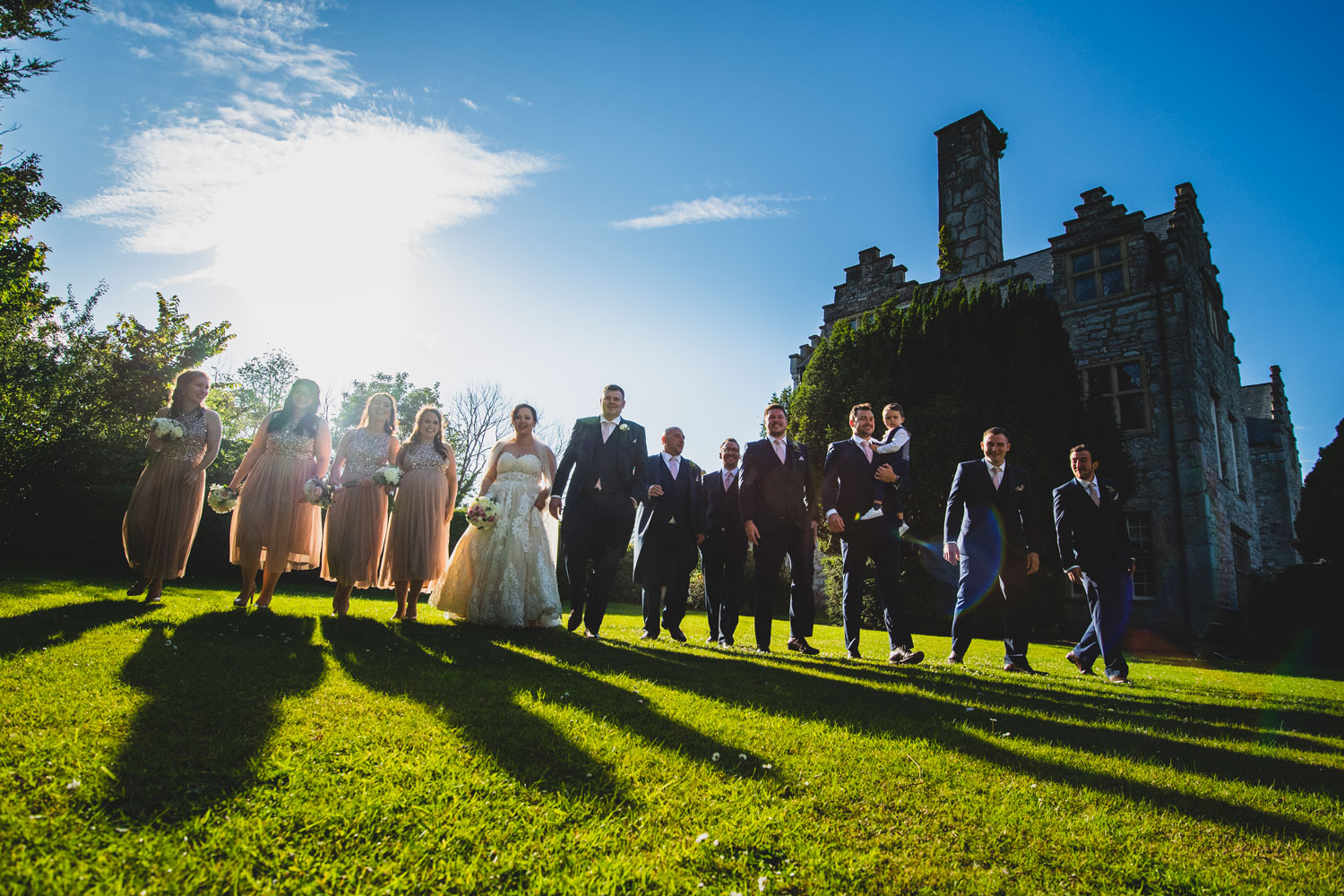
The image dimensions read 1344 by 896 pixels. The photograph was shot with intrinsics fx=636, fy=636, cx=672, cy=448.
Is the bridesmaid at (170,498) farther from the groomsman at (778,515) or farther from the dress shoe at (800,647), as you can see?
the dress shoe at (800,647)

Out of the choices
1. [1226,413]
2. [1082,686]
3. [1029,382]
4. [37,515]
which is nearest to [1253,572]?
[1226,413]

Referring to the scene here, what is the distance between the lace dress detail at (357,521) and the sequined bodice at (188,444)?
1406 mm

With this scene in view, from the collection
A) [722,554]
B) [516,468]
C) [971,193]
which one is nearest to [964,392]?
[971,193]

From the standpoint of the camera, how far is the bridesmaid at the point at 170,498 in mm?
6148

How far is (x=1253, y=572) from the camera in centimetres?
1820

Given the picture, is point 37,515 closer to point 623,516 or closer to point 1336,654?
point 623,516

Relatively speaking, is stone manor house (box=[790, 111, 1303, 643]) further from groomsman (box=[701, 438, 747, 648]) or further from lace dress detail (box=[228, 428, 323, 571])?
lace dress detail (box=[228, 428, 323, 571])

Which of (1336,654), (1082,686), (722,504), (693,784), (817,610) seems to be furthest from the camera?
(817,610)

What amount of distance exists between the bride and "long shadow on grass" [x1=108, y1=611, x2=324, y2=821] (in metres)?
1.75

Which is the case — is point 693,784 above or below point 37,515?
below

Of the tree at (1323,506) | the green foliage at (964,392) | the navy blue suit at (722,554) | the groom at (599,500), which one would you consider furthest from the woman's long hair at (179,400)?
the tree at (1323,506)

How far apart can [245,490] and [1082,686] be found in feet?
25.7

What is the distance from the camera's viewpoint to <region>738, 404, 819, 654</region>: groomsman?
6.61 meters

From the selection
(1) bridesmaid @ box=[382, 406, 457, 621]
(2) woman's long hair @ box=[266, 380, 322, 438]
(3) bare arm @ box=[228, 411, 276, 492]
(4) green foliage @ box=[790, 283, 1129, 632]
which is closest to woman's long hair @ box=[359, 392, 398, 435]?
(1) bridesmaid @ box=[382, 406, 457, 621]
